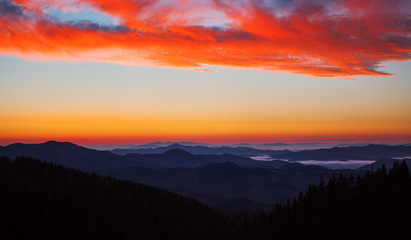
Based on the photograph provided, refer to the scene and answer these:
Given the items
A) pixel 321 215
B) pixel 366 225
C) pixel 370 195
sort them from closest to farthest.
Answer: pixel 366 225 < pixel 370 195 < pixel 321 215

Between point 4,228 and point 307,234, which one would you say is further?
A: point 4,228

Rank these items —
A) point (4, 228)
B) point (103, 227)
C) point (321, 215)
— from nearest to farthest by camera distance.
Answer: point (321, 215), point (4, 228), point (103, 227)

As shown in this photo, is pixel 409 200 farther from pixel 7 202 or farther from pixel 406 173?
pixel 7 202

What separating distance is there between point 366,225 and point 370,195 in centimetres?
1407

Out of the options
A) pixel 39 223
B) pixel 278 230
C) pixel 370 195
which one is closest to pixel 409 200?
pixel 370 195

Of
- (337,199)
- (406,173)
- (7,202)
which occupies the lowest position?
(7,202)

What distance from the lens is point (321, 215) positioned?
130m

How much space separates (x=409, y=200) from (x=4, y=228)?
583 ft

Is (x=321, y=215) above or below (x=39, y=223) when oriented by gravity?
above

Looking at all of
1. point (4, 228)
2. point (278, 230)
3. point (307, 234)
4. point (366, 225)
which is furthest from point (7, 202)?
point (366, 225)

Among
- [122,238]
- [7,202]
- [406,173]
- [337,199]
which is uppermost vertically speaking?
[406,173]

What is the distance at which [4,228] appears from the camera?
7195 inches

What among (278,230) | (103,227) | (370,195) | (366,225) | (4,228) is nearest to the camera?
(366,225)

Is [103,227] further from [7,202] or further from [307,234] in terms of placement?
[307,234]
